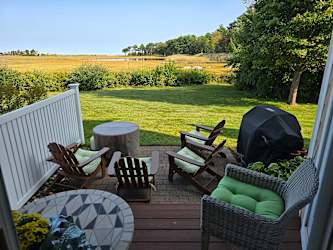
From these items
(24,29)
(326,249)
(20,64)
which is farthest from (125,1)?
(20,64)

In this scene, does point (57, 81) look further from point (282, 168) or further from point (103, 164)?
point (282, 168)

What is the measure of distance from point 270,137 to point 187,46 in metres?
18.7

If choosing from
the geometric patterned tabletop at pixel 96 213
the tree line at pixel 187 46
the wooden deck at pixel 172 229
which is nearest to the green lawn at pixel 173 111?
the wooden deck at pixel 172 229

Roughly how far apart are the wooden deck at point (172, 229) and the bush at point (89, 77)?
10716 millimetres

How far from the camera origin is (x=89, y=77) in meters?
12.1

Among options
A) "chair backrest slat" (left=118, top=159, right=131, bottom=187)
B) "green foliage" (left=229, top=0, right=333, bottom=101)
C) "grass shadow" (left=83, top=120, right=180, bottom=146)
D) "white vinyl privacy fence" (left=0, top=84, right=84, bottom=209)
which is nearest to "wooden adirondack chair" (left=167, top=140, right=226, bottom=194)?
"chair backrest slat" (left=118, top=159, right=131, bottom=187)

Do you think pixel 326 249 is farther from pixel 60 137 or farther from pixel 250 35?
pixel 250 35

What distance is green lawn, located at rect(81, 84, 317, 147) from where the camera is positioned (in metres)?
5.68

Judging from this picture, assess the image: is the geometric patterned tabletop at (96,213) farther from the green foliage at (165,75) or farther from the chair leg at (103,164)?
the green foliage at (165,75)

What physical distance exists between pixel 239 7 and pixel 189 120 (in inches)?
304

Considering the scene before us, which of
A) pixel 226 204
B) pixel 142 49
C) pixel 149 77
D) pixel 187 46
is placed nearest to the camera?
pixel 226 204

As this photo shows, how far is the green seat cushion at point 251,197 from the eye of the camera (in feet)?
5.92

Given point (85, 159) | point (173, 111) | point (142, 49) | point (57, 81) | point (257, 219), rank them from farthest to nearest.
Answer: point (142, 49) → point (57, 81) → point (173, 111) → point (85, 159) → point (257, 219)

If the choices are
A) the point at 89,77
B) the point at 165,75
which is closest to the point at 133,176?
the point at 89,77
